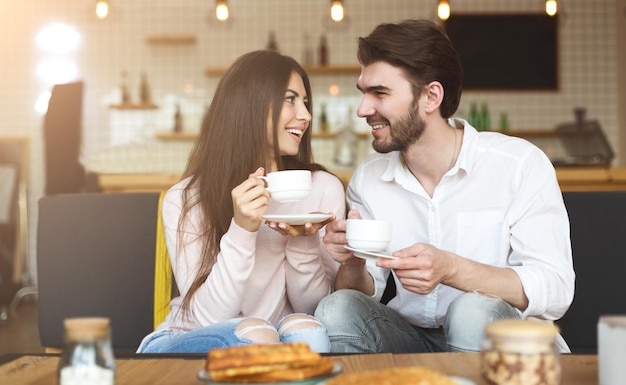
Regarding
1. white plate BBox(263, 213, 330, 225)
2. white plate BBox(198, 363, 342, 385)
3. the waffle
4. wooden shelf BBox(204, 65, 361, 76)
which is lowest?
white plate BBox(198, 363, 342, 385)

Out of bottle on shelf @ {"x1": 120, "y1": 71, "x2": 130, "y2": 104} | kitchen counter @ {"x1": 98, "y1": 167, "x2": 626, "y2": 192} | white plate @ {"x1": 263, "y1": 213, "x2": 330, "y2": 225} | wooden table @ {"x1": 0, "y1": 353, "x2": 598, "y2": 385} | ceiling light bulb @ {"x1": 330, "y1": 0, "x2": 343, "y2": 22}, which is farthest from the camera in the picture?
bottle on shelf @ {"x1": 120, "y1": 71, "x2": 130, "y2": 104}

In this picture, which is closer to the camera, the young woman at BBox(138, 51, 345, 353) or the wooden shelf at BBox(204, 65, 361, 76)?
the young woman at BBox(138, 51, 345, 353)

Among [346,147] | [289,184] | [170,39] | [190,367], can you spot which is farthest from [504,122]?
[190,367]

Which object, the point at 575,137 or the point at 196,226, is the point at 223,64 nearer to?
the point at 575,137

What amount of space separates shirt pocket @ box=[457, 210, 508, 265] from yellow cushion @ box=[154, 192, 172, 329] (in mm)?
869

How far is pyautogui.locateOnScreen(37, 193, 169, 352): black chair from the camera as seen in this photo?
93.2 inches

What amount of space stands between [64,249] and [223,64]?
13.4 ft

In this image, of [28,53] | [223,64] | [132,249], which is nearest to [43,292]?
[132,249]

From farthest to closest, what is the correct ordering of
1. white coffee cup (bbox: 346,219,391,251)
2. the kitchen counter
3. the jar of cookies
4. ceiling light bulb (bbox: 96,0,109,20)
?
ceiling light bulb (bbox: 96,0,109,20), the kitchen counter, white coffee cup (bbox: 346,219,391,251), the jar of cookies

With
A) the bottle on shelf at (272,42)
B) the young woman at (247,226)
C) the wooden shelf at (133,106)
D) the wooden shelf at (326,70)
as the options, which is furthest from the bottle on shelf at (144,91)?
the young woman at (247,226)

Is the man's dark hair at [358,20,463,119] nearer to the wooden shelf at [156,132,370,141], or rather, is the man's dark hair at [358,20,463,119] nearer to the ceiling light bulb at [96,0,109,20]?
the ceiling light bulb at [96,0,109,20]

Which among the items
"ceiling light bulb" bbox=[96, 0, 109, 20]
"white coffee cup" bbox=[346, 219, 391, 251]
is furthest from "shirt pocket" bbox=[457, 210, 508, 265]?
"ceiling light bulb" bbox=[96, 0, 109, 20]

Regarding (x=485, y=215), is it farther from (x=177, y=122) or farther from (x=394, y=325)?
(x=177, y=122)

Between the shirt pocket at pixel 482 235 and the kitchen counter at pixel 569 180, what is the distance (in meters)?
1.53
